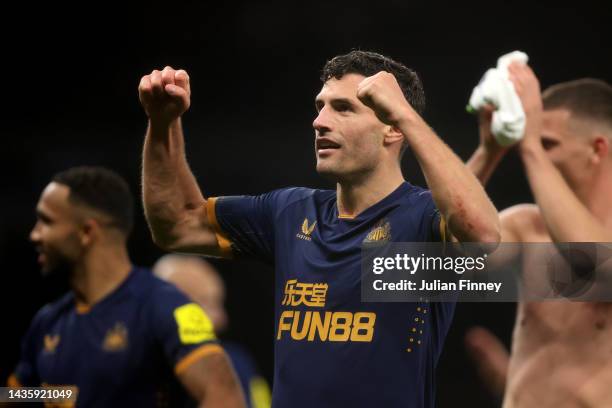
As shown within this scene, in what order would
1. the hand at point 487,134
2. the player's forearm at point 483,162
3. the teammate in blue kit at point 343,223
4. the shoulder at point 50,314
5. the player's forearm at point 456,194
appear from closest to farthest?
the player's forearm at point 456,194, the teammate in blue kit at point 343,223, the hand at point 487,134, the player's forearm at point 483,162, the shoulder at point 50,314

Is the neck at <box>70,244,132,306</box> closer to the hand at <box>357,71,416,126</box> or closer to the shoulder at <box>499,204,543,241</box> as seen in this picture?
the shoulder at <box>499,204,543,241</box>

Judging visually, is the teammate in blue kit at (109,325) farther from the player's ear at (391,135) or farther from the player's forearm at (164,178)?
the player's ear at (391,135)

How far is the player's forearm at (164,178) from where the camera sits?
8.86ft

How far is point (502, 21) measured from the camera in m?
4.55

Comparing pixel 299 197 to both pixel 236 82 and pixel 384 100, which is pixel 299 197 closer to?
pixel 384 100

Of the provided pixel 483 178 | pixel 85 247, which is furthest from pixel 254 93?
pixel 483 178

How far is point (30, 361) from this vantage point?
3.68 meters

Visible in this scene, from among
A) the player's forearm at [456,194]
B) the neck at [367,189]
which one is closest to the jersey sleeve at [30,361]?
the neck at [367,189]

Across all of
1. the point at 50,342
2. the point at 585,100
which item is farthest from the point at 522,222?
the point at 50,342

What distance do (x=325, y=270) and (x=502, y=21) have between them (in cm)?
250

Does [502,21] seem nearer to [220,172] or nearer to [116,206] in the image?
[220,172]

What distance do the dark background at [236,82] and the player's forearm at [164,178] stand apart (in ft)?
5.72

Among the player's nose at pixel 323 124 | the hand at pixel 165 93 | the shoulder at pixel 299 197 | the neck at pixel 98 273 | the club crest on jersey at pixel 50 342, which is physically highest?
the hand at pixel 165 93

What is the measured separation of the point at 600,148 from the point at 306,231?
3.32 feet
